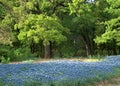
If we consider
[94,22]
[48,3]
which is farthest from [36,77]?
[94,22]

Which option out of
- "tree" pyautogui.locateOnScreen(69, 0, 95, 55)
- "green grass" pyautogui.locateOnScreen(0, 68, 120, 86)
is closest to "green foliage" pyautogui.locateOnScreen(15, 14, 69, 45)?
"tree" pyautogui.locateOnScreen(69, 0, 95, 55)

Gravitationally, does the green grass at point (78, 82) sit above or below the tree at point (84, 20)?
below

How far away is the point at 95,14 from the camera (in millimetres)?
39312

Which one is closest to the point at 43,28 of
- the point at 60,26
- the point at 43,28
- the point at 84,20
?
the point at 43,28

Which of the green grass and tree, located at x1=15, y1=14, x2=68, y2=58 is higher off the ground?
tree, located at x1=15, y1=14, x2=68, y2=58

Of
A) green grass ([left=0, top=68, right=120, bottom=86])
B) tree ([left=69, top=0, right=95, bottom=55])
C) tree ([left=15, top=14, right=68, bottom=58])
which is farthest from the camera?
tree ([left=69, top=0, right=95, bottom=55])

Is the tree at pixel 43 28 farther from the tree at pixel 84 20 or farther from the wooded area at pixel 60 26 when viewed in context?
the tree at pixel 84 20

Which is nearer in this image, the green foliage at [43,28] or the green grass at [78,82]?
the green grass at [78,82]

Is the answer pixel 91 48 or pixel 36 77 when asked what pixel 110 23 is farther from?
pixel 36 77

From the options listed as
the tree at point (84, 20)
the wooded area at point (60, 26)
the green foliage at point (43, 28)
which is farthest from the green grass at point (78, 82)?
the tree at point (84, 20)

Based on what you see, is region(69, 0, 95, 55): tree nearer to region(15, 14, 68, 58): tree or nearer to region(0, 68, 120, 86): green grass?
region(15, 14, 68, 58): tree

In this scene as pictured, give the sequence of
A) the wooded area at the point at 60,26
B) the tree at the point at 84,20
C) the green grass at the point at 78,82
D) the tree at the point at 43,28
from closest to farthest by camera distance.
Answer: the green grass at the point at 78,82, the wooded area at the point at 60,26, the tree at the point at 43,28, the tree at the point at 84,20

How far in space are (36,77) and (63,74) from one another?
1.57 m

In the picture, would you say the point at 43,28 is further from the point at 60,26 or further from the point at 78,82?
the point at 78,82
